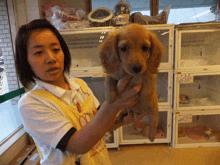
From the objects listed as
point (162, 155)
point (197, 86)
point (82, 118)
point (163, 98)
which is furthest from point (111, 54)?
point (197, 86)

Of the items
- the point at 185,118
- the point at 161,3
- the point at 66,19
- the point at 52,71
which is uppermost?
the point at 161,3

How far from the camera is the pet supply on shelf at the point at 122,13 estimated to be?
1.88 meters

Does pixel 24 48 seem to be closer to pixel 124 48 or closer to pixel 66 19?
pixel 124 48

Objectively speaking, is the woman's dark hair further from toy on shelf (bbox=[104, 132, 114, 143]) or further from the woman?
toy on shelf (bbox=[104, 132, 114, 143])

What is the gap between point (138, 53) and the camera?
24.7 inches

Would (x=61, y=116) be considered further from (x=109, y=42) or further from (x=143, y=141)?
(x=143, y=141)

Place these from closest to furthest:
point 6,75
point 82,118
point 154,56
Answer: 1. point 154,56
2. point 82,118
3. point 6,75

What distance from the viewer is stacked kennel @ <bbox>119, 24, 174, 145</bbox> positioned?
1.92 metres

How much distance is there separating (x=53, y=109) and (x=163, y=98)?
74.8 inches

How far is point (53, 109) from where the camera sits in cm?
78

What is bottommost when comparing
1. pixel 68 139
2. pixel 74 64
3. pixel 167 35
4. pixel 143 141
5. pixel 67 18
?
pixel 143 141

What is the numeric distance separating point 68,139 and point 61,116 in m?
0.13

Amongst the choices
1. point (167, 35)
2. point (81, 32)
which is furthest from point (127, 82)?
point (167, 35)

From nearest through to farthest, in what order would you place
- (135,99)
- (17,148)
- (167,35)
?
(135,99), (17,148), (167,35)
